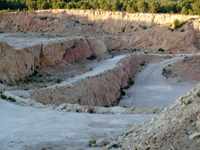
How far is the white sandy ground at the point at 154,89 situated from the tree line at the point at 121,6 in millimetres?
22955

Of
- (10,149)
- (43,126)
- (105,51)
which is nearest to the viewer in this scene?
(10,149)

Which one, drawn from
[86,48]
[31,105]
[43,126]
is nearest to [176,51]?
[86,48]

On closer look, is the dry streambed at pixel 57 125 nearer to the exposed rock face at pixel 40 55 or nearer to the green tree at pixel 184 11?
the exposed rock face at pixel 40 55

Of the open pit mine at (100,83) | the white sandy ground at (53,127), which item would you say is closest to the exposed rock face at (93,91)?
the open pit mine at (100,83)

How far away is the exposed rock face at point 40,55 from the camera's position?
78.1 feet

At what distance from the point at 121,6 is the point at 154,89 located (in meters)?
41.7

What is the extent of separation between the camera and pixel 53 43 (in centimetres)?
3509

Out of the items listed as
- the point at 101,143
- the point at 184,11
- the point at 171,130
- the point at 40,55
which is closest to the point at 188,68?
the point at 40,55

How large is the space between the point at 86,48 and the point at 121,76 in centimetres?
1134

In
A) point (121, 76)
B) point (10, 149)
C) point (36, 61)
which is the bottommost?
point (121, 76)

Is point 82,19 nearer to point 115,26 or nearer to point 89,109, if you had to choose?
point 115,26

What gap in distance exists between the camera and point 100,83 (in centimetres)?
2706

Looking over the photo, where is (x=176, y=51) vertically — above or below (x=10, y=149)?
below

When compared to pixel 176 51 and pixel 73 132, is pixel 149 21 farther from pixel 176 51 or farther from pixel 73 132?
pixel 73 132
